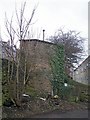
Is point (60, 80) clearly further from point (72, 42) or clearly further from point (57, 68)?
point (72, 42)

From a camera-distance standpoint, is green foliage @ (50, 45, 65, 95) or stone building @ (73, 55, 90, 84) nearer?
green foliage @ (50, 45, 65, 95)

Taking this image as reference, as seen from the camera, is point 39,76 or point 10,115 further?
point 39,76

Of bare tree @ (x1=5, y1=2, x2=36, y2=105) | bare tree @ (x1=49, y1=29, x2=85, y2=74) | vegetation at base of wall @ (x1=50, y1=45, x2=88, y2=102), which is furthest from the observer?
bare tree @ (x1=49, y1=29, x2=85, y2=74)

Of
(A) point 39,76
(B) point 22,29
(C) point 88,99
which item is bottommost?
(C) point 88,99

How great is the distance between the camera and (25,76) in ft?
50.9

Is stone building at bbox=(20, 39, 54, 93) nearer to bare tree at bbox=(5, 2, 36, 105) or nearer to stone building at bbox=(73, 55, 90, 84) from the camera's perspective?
bare tree at bbox=(5, 2, 36, 105)

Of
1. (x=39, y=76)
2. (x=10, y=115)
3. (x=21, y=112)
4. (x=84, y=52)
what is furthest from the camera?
(x=84, y=52)

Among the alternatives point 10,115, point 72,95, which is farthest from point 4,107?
point 72,95

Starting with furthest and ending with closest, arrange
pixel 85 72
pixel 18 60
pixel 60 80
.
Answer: pixel 85 72
pixel 60 80
pixel 18 60

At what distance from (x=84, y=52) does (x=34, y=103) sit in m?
23.0

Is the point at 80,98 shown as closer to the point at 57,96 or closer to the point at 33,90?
the point at 57,96

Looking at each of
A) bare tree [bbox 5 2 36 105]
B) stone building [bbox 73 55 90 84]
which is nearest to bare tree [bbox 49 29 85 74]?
stone building [bbox 73 55 90 84]

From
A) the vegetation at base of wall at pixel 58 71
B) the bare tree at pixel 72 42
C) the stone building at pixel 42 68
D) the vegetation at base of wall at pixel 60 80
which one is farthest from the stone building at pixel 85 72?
the stone building at pixel 42 68

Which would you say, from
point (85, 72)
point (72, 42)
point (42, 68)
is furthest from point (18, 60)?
point (85, 72)
